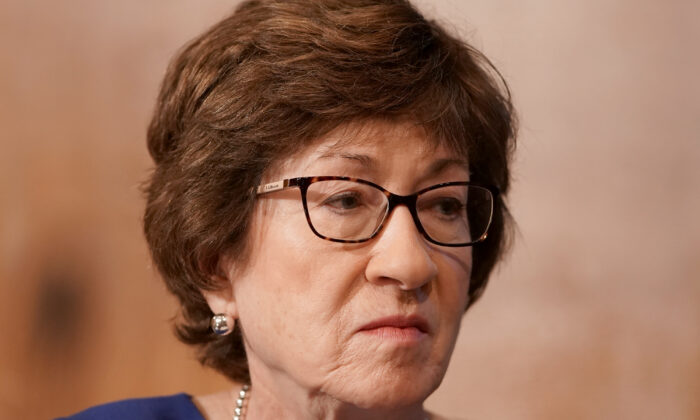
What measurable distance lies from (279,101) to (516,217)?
1393 mm

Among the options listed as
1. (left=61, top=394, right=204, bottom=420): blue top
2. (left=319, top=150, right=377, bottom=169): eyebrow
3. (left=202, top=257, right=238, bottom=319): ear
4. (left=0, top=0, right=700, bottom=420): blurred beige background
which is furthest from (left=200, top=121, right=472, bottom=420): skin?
(left=0, top=0, right=700, bottom=420): blurred beige background

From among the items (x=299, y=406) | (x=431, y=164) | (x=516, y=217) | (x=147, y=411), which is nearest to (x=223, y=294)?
(x=299, y=406)

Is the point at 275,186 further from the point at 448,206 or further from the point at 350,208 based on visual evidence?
the point at 448,206

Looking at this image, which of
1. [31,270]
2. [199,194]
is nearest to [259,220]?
[199,194]

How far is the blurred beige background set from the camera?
2.81 m

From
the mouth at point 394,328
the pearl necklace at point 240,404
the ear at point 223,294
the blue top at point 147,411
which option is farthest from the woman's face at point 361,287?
the blue top at point 147,411

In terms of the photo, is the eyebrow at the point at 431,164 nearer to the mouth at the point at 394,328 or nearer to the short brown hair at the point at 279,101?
the short brown hair at the point at 279,101

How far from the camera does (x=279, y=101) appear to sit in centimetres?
172

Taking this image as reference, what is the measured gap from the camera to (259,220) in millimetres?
1769

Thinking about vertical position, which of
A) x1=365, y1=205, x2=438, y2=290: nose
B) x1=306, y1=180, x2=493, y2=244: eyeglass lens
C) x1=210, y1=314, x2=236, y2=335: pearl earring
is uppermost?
x1=306, y1=180, x2=493, y2=244: eyeglass lens

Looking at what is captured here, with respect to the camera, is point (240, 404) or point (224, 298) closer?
point (224, 298)

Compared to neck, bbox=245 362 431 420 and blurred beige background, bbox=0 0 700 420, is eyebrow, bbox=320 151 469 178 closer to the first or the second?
neck, bbox=245 362 431 420

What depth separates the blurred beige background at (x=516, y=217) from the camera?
110 inches

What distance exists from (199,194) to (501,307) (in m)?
1.39
